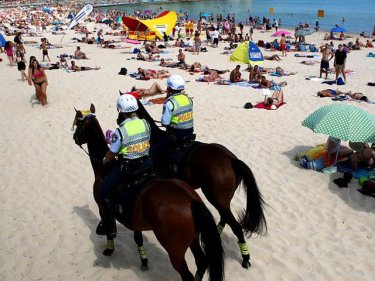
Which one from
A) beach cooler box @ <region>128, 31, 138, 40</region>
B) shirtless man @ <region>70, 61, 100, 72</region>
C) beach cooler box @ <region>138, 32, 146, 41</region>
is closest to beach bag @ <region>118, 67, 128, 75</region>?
shirtless man @ <region>70, 61, 100, 72</region>

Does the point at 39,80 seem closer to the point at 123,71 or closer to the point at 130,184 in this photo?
the point at 123,71

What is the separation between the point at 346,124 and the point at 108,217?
557 centimetres

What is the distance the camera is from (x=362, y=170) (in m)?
8.43

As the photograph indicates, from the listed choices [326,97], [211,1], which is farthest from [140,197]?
[211,1]

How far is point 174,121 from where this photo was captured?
612 centimetres

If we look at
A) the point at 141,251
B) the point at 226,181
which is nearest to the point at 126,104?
the point at 226,181

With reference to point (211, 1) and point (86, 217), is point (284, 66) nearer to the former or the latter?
point (86, 217)

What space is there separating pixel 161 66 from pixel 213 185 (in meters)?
18.8

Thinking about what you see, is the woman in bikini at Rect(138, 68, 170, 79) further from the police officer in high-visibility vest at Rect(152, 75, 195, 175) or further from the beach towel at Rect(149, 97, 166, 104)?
the police officer in high-visibility vest at Rect(152, 75, 195, 175)

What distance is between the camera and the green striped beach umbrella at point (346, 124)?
25.6ft

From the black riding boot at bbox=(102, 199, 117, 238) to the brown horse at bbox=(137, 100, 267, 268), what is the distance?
55.6 inches

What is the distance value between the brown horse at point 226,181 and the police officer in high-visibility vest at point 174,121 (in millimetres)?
467

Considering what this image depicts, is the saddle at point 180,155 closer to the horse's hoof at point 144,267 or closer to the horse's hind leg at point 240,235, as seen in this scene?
the horse's hind leg at point 240,235

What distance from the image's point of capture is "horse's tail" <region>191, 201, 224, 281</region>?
441cm
